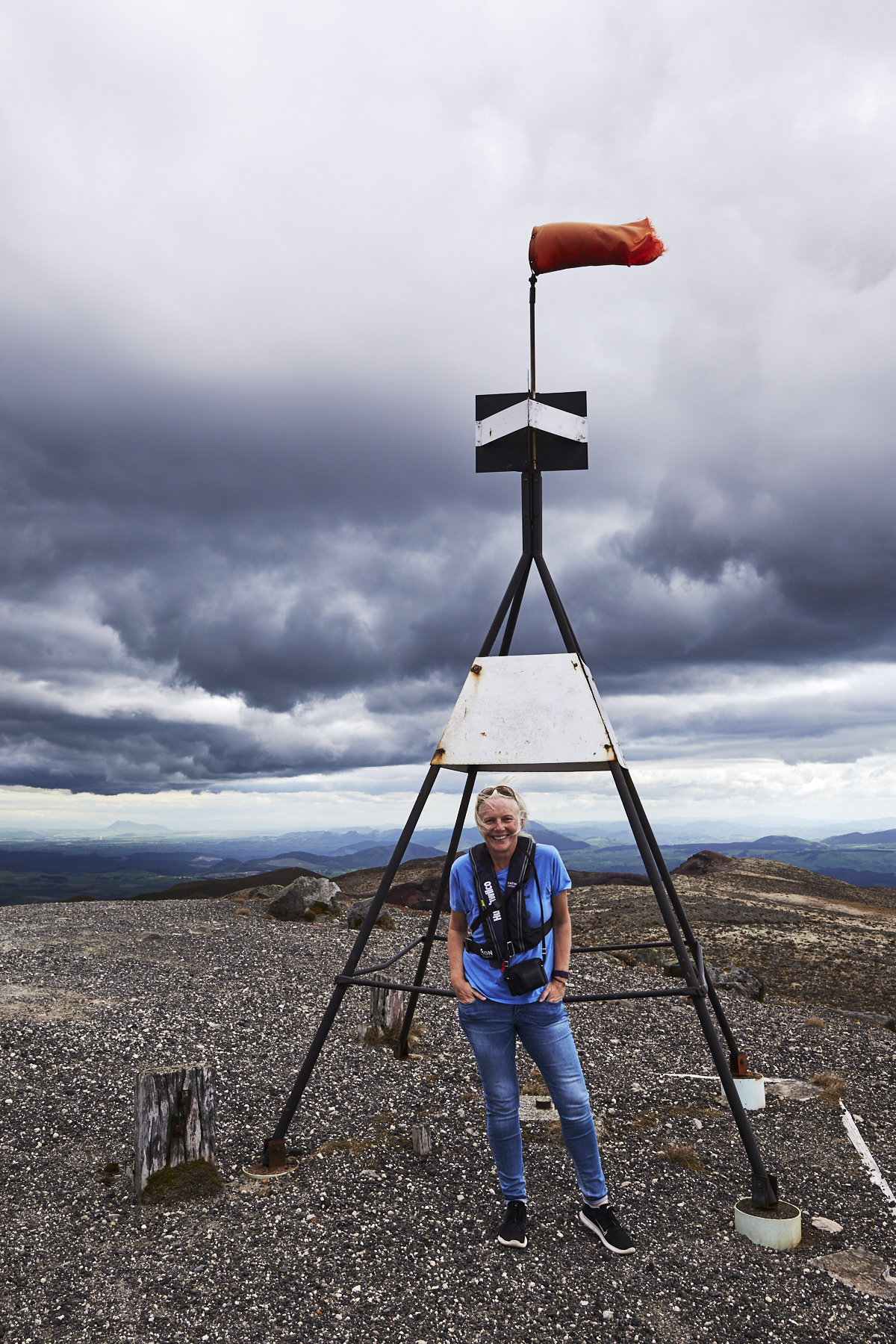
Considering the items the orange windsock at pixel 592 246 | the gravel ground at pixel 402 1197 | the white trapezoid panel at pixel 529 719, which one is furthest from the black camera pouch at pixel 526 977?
the orange windsock at pixel 592 246

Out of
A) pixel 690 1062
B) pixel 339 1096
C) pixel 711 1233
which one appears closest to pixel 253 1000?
pixel 339 1096

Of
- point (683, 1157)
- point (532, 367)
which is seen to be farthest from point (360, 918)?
point (532, 367)

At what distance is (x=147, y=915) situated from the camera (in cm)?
1770

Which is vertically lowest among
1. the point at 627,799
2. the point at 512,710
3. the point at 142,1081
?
the point at 142,1081

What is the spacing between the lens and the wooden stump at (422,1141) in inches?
240

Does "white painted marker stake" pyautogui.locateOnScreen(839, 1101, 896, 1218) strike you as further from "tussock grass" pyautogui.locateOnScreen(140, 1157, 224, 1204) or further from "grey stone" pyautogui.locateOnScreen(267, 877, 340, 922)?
"grey stone" pyautogui.locateOnScreen(267, 877, 340, 922)

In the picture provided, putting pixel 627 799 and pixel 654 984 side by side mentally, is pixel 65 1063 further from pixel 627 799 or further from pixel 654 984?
pixel 654 984

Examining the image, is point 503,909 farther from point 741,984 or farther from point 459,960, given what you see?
point 741,984

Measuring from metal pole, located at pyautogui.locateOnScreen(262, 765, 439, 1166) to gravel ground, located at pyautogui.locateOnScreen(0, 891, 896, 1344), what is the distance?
0.31 meters

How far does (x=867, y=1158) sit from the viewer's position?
20.8ft

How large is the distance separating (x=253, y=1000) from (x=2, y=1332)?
686 cm

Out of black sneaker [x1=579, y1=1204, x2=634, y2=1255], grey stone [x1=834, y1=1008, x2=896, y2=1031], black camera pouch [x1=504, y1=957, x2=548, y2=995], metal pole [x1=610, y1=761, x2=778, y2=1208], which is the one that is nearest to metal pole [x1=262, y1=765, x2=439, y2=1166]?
black camera pouch [x1=504, y1=957, x2=548, y2=995]

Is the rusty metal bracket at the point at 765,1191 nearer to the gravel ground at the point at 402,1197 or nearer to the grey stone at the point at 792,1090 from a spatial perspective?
the gravel ground at the point at 402,1197

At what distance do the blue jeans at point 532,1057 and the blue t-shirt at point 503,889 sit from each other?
78 millimetres
